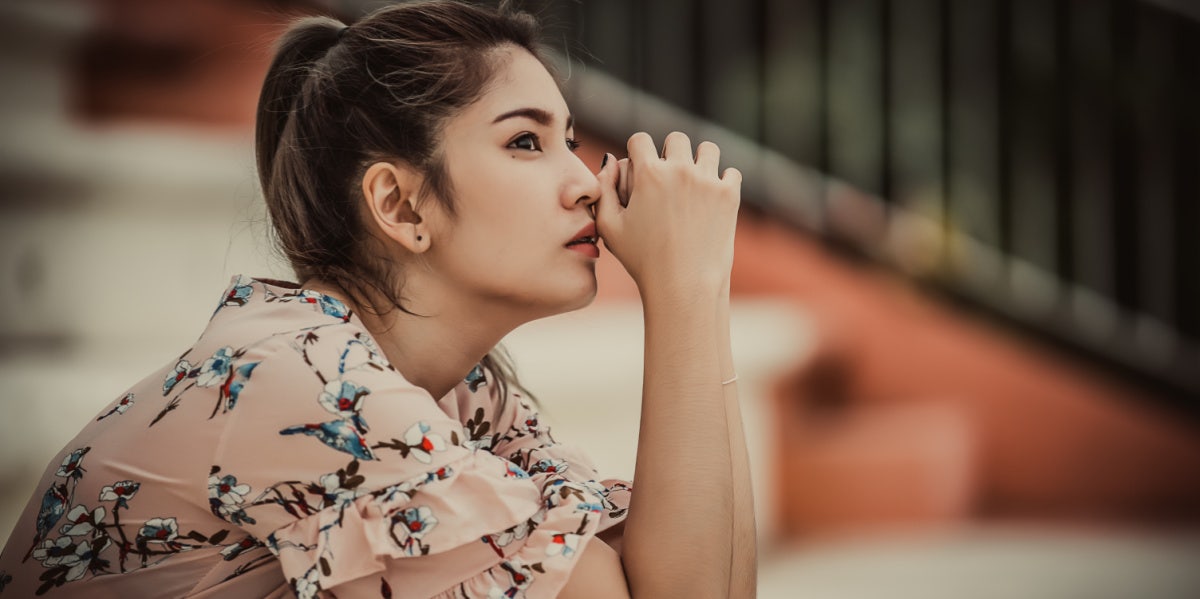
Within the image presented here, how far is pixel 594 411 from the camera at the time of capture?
8.18ft

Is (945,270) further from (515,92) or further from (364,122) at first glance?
(364,122)

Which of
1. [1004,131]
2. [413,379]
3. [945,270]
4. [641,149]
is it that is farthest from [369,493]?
[1004,131]

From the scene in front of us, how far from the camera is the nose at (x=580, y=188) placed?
4.23ft

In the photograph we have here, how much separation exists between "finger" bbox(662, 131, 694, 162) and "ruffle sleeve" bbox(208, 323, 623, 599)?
46 cm

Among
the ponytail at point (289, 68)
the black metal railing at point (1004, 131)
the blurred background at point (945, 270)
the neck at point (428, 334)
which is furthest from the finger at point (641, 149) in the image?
the black metal railing at point (1004, 131)

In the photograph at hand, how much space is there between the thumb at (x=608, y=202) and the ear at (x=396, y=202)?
200mm

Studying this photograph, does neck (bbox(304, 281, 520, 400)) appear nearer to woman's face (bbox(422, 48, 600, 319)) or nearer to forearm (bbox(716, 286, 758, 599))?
woman's face (bbox(422, 48, 600, 319))

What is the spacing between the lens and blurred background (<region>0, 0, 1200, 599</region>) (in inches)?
110

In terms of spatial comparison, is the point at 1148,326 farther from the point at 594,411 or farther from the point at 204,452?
the point at 204,452

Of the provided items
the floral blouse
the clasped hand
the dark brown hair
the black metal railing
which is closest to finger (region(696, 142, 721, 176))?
the clasped hand

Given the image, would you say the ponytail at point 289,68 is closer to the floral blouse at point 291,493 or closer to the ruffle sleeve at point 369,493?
the floral blouse at point 291,493

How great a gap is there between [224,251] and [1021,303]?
2.16m

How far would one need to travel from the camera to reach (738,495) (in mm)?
1376

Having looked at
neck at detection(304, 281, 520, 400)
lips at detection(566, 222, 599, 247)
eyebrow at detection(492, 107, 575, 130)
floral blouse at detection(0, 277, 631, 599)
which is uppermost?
eyebrow at detection(492, 107, 575, 130)
